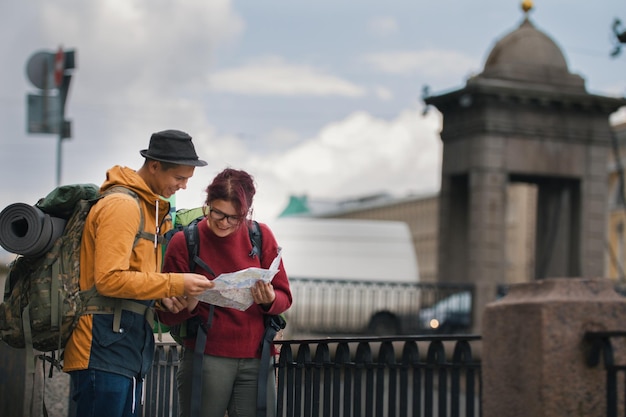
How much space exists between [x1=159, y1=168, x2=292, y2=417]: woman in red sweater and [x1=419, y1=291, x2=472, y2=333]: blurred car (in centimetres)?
1867

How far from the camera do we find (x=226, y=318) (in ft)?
20.0

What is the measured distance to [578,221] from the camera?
2597cm

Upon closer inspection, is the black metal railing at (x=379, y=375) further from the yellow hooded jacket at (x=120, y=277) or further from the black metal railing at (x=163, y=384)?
the yellow hooded jacket at (x=120, y=277)

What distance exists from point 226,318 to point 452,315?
19179 mm

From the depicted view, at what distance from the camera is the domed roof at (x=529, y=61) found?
25.0 m

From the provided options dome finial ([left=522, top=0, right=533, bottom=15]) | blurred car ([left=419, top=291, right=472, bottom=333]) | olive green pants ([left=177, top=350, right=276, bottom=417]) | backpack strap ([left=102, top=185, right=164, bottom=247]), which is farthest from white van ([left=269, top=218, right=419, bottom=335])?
backpack strap ([left=102, top=185, right=164, bottom=247])

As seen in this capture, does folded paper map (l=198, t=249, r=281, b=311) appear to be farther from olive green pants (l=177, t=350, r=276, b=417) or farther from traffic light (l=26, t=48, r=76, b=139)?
traffic light (l=26, t=48, r=76, b=139)

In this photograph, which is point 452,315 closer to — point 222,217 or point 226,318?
point 226,318

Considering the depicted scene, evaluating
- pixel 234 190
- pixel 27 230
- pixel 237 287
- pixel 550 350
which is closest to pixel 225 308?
pixel 237 287

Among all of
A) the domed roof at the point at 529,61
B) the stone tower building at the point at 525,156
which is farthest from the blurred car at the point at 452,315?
the domed roof at the point at 529,61

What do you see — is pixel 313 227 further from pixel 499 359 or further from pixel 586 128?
pixel 499 359

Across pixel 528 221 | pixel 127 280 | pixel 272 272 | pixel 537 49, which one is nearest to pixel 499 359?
pixel 272 272

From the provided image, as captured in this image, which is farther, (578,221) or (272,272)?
(578,221)

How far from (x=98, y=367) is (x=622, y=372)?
7.40 ft
